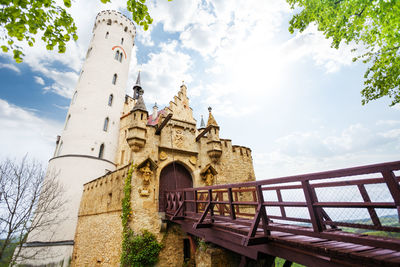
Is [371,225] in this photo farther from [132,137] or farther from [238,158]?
[238,158]

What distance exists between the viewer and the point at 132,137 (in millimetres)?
9875

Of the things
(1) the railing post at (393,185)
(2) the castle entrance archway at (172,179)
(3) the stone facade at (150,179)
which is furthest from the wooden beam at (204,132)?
(1) the railing post at (393,185)

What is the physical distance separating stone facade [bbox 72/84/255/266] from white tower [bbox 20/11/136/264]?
116 cm

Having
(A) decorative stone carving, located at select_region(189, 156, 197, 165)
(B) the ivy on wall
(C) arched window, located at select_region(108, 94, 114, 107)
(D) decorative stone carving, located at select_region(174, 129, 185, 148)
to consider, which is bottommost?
(B) the ivy on wall

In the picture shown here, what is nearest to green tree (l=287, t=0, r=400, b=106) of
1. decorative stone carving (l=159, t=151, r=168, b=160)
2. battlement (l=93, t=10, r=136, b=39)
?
decorative stone carving (l=159, t=151, r=168, b=160)

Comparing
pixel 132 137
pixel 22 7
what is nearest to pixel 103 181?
pixel 132 137

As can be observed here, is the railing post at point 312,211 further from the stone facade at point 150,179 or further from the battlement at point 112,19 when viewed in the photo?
the battlement at point 112,19

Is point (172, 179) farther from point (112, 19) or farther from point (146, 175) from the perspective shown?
point (112, 19)

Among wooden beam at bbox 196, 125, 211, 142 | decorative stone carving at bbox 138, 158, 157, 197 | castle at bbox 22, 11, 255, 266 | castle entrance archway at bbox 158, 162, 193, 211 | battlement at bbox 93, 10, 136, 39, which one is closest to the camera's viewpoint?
decorative stone carving at bbox 138, 158, 157, 197

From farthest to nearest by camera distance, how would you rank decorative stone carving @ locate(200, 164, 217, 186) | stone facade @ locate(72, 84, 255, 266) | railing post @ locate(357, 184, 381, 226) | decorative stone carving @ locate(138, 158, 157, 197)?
decorative stone carving @ locate(200, 164, 217, 186) → decorative stone carving @ locate(138, 158, 157, 197) → stone facade @ locate(72, 84, 255, 266) → railing post @ locate(357, 184, 381, 226)

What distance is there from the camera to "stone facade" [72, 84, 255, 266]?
9.28 m

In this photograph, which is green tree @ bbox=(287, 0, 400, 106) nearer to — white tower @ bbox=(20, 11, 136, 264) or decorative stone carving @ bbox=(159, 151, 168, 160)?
decorative stone carving @ bbox=(159, 151, 168, 160)

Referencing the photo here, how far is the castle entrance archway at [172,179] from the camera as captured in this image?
1027cm

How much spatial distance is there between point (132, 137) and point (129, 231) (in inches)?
172
